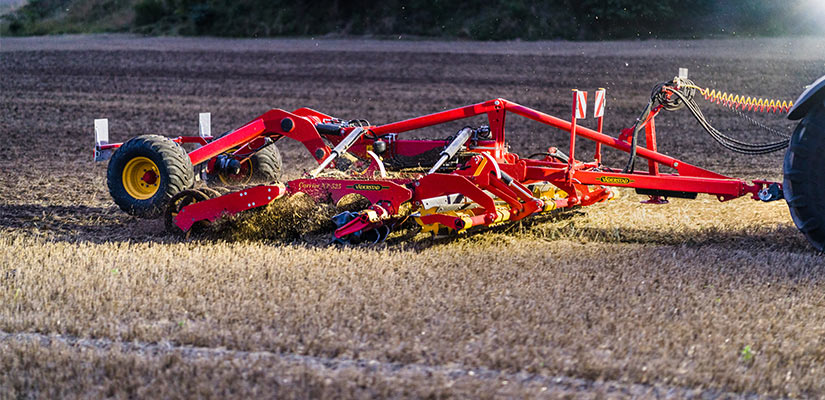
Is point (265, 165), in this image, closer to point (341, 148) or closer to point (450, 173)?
point (341, 148)

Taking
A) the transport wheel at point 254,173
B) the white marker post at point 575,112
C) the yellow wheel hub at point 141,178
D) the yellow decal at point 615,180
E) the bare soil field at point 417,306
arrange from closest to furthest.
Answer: the bare soil field at point 417,306 → the yellow decal at point 615,180 → the white marker post at point 575,112 → the yellow wheel hub at point 141,178 → the transport wheel at point 254,173

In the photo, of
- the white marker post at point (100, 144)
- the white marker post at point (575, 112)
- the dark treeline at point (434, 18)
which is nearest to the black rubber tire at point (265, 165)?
the white marker post at point (100, 144)

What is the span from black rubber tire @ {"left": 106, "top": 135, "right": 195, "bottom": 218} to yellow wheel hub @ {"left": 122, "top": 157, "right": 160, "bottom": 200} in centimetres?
4

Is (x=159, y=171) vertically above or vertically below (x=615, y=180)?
below

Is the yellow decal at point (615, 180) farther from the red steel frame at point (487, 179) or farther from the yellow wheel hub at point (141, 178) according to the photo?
the yellow wheel hub at point (141, 178)

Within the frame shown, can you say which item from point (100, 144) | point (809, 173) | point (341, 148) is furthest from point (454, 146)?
point (100, 144)

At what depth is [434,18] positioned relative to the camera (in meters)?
34.4

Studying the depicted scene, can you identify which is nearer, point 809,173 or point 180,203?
point 809,173

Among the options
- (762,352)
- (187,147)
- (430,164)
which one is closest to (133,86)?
(187,147)

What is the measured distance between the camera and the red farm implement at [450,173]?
6141 millimetres

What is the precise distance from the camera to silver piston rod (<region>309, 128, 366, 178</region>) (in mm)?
6895

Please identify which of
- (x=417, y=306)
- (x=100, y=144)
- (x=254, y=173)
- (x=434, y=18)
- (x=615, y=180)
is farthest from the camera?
(x=434, y=18)

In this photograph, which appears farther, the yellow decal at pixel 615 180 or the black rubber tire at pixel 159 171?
the black rubber tire at pixel 159 171

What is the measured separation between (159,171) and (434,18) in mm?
27923
